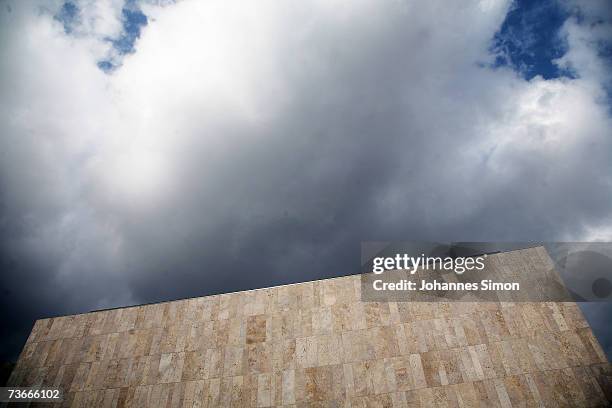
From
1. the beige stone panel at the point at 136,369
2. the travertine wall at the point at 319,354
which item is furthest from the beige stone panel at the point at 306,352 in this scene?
the beige stone panel at the point at 136,369

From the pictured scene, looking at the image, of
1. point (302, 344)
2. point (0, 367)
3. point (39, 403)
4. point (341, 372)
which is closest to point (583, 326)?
point (341, 372)

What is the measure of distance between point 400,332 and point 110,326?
18.0 m

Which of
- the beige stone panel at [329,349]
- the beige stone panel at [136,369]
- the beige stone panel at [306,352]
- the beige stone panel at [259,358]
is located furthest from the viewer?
the beige stone panel at [136,369]

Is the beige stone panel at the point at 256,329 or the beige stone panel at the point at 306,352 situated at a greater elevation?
the beige stone panel at the point at 256,329

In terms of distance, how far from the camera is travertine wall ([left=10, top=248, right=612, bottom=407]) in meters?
15.2

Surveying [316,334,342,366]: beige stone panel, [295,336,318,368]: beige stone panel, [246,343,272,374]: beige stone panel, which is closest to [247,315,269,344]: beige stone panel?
[246,343,272,374]: beige stone panel

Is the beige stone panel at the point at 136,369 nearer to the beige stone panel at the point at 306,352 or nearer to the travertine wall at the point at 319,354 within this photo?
the travertine wall at the point at 319,354

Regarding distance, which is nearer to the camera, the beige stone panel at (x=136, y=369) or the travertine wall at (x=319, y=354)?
the travertine wall at (x=319, y=354)

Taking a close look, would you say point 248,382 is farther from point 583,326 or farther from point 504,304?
point 583,326

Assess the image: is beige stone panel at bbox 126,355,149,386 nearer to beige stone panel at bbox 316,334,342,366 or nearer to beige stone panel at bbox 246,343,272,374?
beige stone panel at bbox 246,343,272,374

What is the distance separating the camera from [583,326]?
15.6 meters

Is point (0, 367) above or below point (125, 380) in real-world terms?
above

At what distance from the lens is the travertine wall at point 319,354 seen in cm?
1517

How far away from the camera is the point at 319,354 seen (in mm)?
17641
